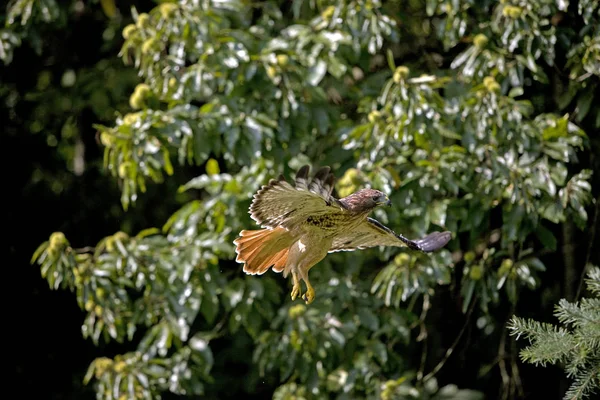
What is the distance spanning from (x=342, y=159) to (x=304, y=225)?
1.74 metres

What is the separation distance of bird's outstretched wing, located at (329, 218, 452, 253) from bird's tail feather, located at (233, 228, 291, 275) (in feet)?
0.90

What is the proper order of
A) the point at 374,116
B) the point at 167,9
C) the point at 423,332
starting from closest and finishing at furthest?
1. the point at 374,116
2. the point at 167,9
3. the point at 423,332

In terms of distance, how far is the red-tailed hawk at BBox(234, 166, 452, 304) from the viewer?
3438 millimetres

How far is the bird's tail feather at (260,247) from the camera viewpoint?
390 centimetres

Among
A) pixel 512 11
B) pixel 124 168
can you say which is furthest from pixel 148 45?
pixel 512 11

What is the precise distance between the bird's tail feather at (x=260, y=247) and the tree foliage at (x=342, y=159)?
963 millimetres

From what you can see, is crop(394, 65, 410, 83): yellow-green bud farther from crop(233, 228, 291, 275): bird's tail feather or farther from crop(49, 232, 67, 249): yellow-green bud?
crop(49, 232, 67, 249): yellow-green bud

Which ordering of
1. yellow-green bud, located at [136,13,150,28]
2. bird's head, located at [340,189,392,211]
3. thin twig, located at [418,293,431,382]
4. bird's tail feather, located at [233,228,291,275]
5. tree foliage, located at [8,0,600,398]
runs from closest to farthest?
bird's head, located at [340,189,392,211], bird's tail feather, located at [233,228,291,275], tree foliage, located at [8,0,600,398], yellow-green bud, located at [136,13,150,28], thin twig, located at [418,293,431,382]

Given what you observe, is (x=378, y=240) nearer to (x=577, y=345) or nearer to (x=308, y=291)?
(x=308, y=291)

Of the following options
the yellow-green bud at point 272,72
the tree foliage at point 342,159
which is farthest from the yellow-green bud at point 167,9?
the yellow-green bud at point 272,72

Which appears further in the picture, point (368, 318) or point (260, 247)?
point (368, 318)

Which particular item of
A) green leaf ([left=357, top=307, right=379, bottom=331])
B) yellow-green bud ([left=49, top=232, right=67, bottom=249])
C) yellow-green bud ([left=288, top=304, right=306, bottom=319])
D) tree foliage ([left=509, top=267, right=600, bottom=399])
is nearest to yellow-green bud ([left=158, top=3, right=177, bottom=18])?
yellow-green bud ([left=49, top=232, right=67, bottom=249])

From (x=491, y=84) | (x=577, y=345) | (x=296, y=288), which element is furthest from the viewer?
(x=491, y=84)

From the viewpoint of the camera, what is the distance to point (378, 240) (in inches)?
168
